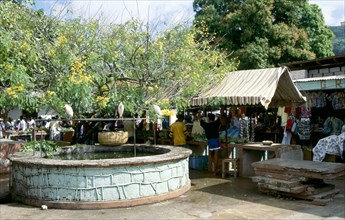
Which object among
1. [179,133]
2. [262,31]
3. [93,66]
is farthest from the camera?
[262,31]

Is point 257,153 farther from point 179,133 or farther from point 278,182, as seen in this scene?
point 278,182

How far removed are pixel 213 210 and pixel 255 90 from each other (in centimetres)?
381

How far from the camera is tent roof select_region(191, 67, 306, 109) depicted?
9277 millimetres

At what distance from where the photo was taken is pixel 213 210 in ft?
22.7

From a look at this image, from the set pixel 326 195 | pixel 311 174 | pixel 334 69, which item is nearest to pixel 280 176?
pixel 311 174

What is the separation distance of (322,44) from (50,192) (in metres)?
22.6

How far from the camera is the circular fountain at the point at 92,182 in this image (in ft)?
23.3

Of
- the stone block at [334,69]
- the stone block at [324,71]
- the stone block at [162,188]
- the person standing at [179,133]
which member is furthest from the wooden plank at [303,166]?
the stone block at [324,71]

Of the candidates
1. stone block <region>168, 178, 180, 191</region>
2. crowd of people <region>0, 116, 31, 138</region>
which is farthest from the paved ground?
crowd of people <region>0, 116, 31, 138</region>

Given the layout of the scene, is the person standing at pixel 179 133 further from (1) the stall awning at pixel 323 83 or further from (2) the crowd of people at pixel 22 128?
(2) the crowd of people at pixel 22 128

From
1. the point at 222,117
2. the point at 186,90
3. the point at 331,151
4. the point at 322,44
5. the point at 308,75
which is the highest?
the point at 322,44

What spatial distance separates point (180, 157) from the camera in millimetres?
8078

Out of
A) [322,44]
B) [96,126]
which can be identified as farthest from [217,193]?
[322,44]

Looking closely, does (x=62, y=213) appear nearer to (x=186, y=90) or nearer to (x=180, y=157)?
(x=180, y=157)
